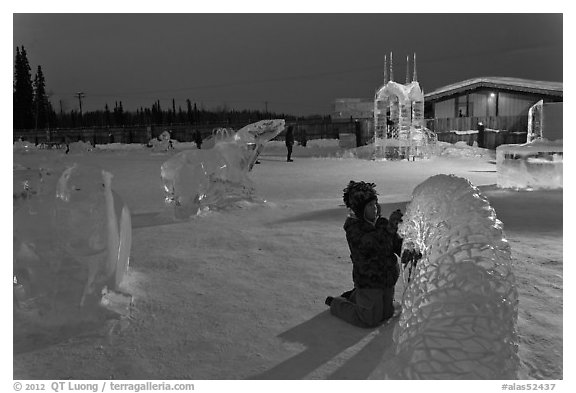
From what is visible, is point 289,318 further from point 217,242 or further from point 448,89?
point 448,89

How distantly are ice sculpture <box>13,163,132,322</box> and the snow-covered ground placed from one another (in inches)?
10.0

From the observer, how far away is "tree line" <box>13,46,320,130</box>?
4034 cm

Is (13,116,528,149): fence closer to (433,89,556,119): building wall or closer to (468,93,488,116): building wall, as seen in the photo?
(433,89,556,119): building wall

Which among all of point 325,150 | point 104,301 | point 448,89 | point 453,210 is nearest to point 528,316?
point 453,210

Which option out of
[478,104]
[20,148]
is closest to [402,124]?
[478,104]

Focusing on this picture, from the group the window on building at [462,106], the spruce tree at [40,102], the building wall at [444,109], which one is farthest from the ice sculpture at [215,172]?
the spruce tree at [40,102]

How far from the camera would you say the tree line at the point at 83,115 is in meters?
40.3

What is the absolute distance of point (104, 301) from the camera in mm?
4047

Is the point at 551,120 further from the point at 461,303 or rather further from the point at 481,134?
the point at 461,303

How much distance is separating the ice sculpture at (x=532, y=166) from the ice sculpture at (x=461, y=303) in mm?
8677

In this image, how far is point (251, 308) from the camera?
4160 millimetres

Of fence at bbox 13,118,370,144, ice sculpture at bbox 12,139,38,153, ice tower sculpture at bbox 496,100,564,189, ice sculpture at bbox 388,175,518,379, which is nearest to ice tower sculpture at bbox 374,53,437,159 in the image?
fence at bbox 13,118,370,144

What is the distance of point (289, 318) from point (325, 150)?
2319cm

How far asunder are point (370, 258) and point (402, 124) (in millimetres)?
18910
